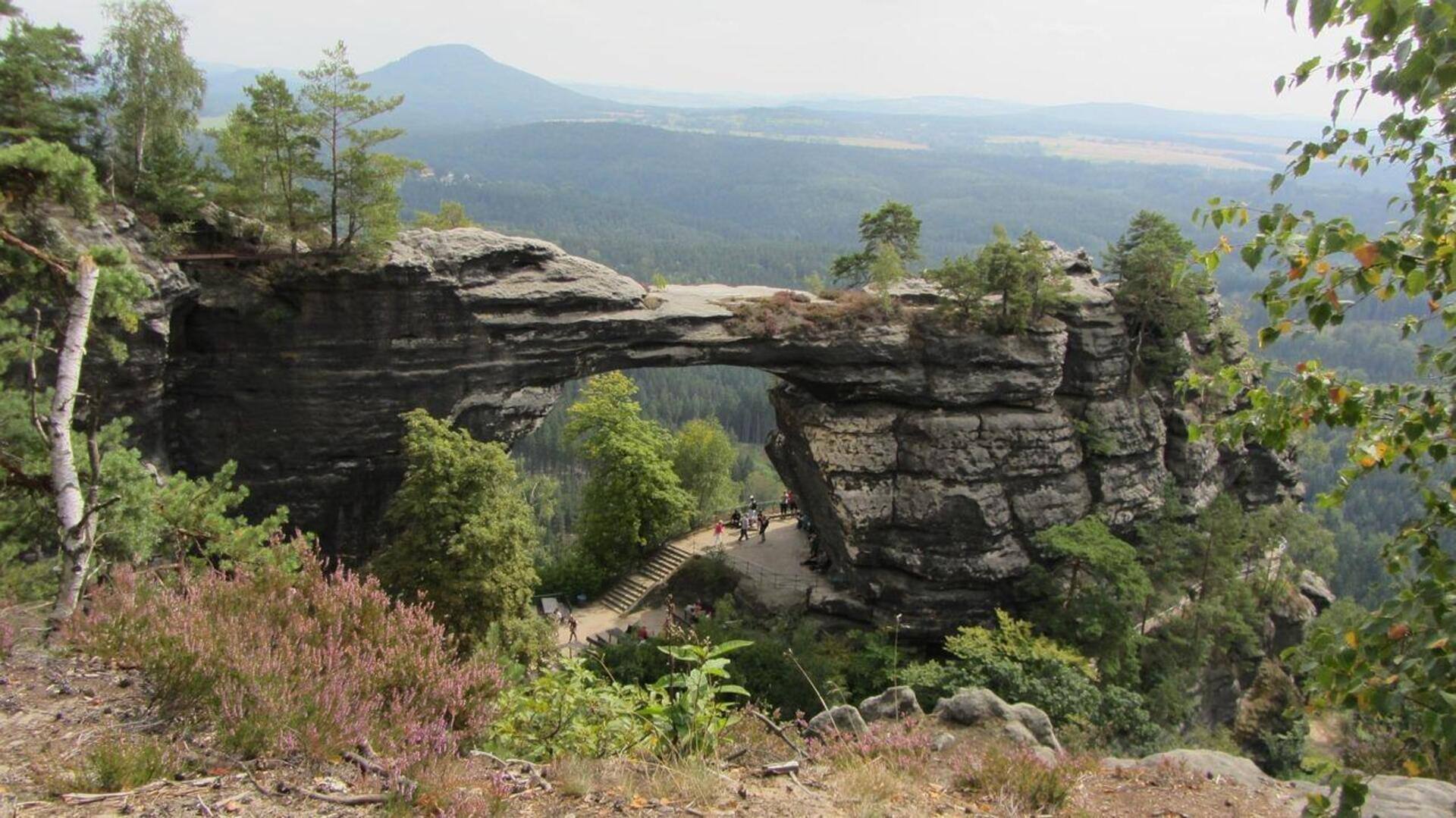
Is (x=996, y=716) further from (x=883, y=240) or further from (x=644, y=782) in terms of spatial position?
(x=883, y=240)

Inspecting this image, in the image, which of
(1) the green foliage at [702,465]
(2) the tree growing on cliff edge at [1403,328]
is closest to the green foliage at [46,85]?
(2) the tree growing on cliff edge at [1403,328]

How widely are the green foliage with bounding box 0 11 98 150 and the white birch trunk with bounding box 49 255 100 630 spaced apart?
1081 cm

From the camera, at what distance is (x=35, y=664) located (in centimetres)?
584

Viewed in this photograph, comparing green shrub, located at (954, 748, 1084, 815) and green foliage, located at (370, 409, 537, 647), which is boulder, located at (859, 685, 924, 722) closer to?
green shrub, located at (954, 748, 1084, 815)

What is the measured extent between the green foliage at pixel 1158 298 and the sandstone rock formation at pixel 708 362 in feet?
3.00

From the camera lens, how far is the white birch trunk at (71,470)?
7688mm

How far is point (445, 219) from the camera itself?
84.6 feet

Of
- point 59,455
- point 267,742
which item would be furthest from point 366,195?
point 267,742

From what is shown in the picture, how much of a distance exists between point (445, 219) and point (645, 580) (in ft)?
45.4

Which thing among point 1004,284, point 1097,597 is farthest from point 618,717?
point 1004,284

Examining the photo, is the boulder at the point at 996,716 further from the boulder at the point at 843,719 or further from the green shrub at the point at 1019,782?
the green shrub at the point at 1019,782

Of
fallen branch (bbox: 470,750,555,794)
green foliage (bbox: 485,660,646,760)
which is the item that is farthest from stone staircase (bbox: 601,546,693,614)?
fallen branch (bbox: 470,750,555,794)

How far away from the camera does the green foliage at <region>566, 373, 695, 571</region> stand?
30.2 meters

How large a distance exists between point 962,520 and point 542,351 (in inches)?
520
